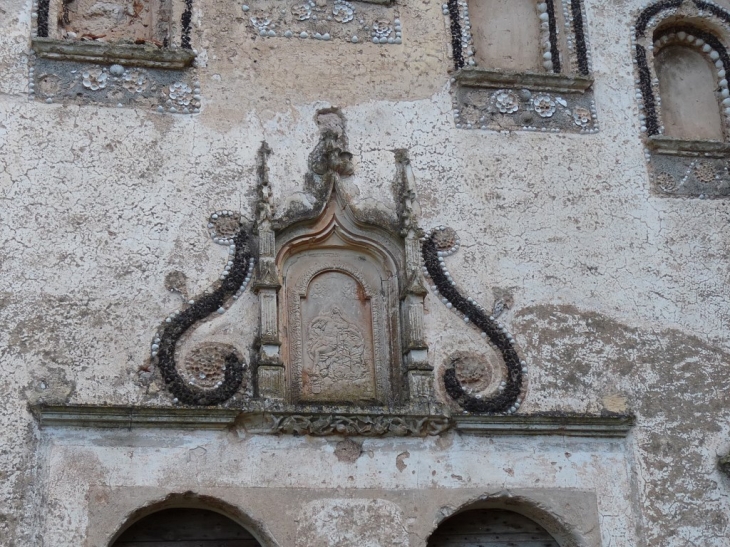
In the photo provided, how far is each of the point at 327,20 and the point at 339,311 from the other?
220 cm

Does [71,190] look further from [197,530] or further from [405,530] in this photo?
[405,530]

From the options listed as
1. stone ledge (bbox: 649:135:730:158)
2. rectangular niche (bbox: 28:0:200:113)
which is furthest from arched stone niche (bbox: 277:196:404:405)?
stone ledge (bbox: 649:135:730:158)

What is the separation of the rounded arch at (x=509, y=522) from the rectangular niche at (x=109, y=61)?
10.9ft

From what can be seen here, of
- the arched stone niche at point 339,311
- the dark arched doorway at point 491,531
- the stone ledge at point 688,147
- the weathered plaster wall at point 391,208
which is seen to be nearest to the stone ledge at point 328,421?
the weathered plaster wall at point 391,208

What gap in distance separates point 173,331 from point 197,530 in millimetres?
1275

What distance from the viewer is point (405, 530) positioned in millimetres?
7918

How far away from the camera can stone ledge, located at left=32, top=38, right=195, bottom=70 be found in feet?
27.7

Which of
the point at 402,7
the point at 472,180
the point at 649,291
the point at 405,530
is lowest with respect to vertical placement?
the point at 405,530

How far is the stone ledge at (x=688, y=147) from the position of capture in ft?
30.5

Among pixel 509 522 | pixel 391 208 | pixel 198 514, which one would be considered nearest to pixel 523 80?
pixel 391 208

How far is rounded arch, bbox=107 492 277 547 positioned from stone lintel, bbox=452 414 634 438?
4.79 feet

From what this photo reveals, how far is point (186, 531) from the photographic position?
793 centimetres

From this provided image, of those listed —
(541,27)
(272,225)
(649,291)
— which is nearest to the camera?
(272,225)

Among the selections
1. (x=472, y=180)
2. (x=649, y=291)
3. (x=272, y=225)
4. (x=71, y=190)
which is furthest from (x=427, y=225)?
(x=71, y=190)
